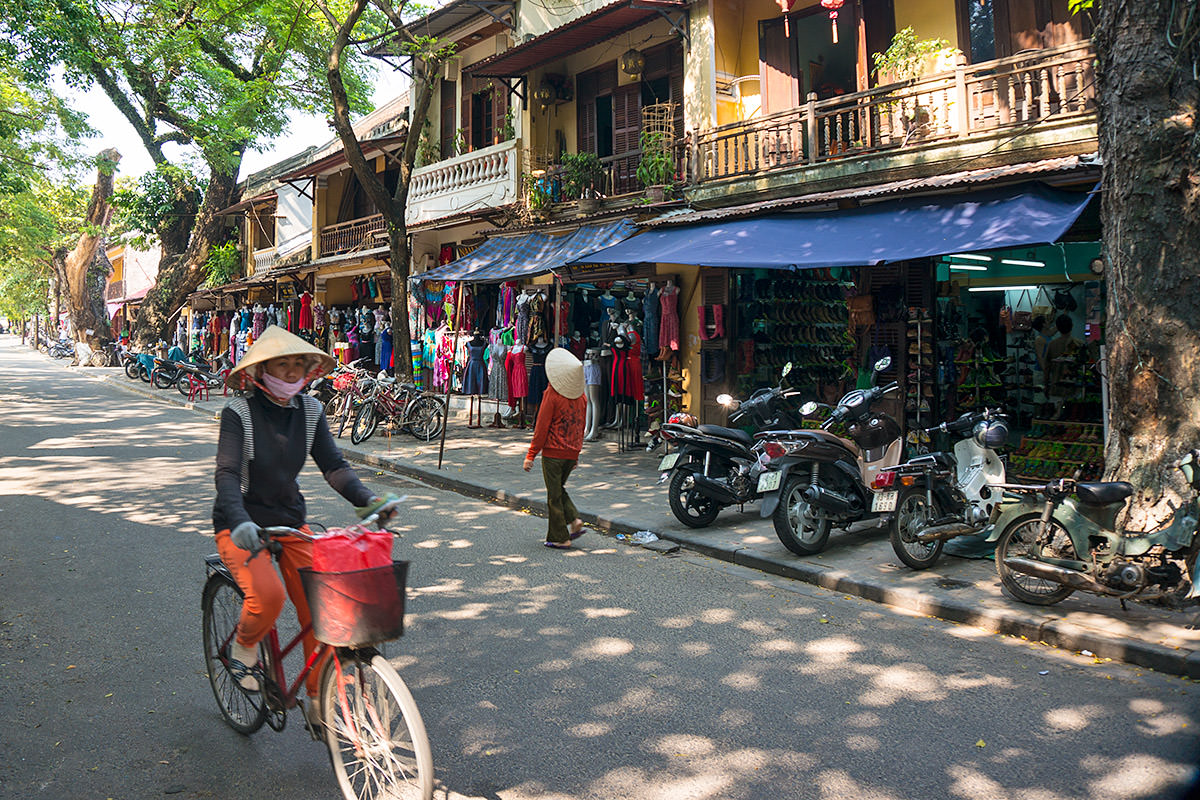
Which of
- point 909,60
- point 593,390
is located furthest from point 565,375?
point 909,60

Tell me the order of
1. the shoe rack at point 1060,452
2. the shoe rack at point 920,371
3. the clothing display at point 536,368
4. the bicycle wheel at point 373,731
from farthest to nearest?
the clothing display at point 536,368
the shoe rack at point 920,371
the shoe rack at point 1060,452
the bicycle wheel at point 373,731

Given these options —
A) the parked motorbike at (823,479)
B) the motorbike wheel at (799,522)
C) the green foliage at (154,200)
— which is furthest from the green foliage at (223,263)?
the motorbike wheel at (799,522)

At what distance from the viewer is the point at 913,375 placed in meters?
9.98

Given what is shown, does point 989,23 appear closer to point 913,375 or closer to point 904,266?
point 904,266

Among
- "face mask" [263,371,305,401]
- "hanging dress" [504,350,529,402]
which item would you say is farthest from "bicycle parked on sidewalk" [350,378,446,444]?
"face mask" [263,371,305,401]

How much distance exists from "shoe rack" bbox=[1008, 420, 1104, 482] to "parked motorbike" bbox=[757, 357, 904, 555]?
264cm

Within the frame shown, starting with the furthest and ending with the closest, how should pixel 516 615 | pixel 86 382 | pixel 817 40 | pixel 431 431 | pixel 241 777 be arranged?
pixel 86 382 < pixel 431 431 < pixel 817 40 < pixel 516 615 < pixel 241 777

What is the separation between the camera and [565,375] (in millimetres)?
7363

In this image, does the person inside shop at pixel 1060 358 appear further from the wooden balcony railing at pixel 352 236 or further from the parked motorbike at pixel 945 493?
the wooden balcony railing at pixel 352 236

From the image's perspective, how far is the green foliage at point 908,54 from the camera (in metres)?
10.1

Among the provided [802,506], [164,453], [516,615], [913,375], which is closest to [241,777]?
[516,615]

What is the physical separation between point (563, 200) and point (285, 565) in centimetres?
1199

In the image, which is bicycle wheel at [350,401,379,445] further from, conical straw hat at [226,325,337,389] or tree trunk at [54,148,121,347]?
tree trunk at [54,148,121,347]

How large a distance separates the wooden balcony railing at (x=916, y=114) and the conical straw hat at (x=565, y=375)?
504 cm
